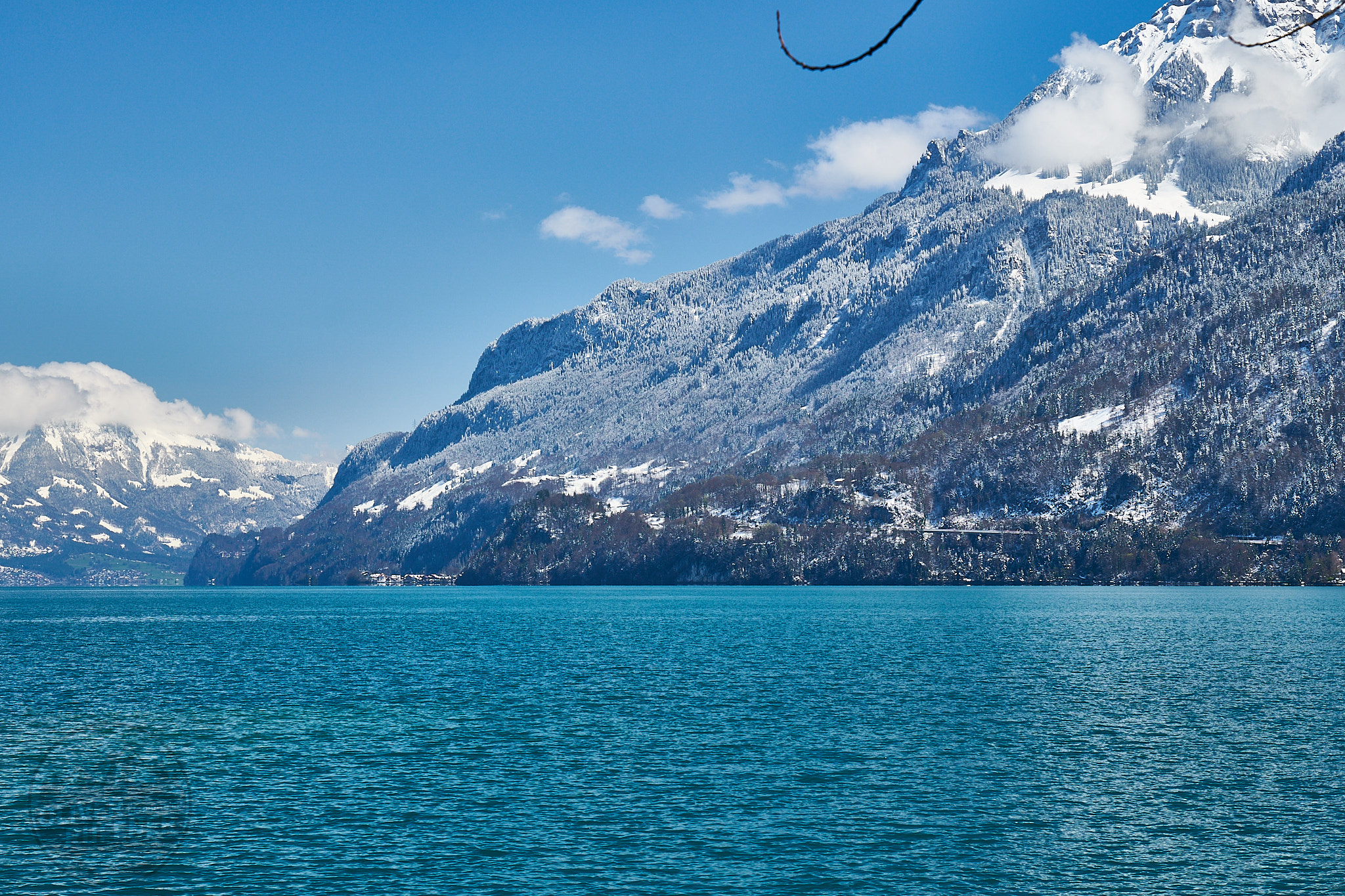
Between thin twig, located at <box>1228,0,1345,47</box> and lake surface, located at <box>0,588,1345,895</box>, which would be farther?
lake surface, located at <box>0,588,1345,895</box>

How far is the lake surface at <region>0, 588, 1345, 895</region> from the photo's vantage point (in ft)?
163

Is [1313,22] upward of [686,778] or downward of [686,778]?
upward

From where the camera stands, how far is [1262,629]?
166m

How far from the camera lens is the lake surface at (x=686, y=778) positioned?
4966 cm

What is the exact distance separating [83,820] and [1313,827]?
60679mm

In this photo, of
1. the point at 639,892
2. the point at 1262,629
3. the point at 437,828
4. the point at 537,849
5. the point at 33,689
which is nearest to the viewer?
the point at 639,892

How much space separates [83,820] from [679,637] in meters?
115

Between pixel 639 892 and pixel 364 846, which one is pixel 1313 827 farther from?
pixel 364 846

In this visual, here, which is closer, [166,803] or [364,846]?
[364,846]

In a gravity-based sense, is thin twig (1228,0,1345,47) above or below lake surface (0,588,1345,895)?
above

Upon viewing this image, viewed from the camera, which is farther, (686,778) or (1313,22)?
(686,778)

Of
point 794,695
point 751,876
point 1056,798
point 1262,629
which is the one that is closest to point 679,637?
point 794,695

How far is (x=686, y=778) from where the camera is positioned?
66.6 m

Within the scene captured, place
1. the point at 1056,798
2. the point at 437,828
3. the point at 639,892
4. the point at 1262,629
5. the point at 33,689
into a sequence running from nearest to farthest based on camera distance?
the point at 639,892 < the point at 437,828 < the point at 1056,798 < the point at 33,689 < the point at 1262,629
